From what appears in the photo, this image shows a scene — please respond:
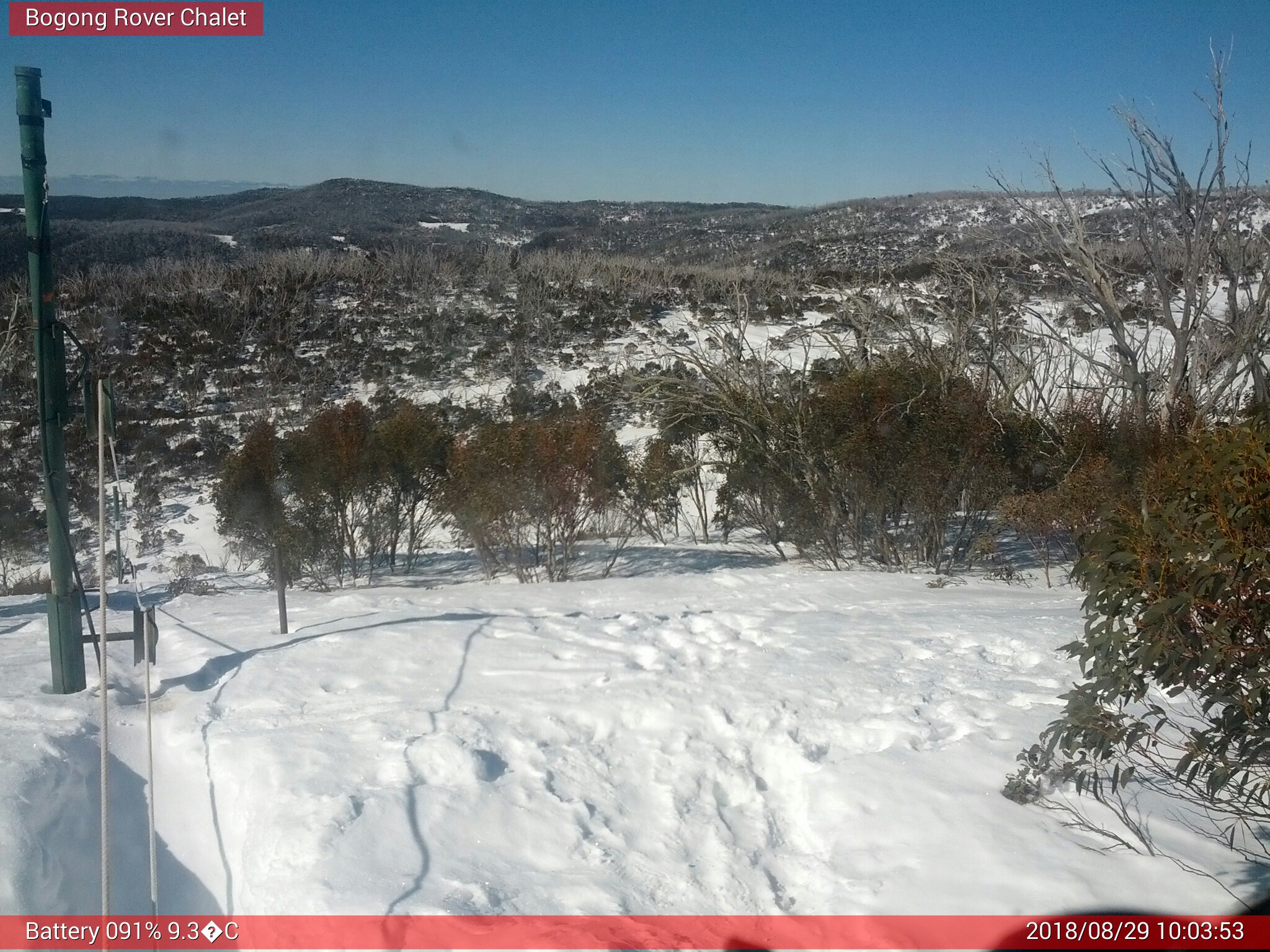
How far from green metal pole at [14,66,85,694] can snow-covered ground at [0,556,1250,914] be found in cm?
32

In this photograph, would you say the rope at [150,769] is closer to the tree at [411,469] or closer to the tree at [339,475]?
the tree at [339,475]

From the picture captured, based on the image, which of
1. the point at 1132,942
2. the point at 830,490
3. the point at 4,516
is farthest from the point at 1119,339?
the point at 4,516

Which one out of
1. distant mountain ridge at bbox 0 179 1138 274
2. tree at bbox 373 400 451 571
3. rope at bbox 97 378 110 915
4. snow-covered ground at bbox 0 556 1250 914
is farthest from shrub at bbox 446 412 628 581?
distant mountain ridge at bbox 0 179 1138 274

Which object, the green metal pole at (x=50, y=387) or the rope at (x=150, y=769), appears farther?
the green metal pole at (x=50, y=387)

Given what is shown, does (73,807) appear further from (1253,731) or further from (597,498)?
(597,498)

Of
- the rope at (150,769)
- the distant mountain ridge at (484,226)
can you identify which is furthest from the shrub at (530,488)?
the distant mountain ridge at (484,226)

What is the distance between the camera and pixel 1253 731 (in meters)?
2.57

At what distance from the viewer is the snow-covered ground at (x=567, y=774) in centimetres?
344

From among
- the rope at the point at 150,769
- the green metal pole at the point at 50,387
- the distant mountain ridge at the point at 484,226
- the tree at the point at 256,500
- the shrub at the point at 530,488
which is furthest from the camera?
the distant mountain ridge at the point at 484,226

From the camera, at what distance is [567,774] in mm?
4375

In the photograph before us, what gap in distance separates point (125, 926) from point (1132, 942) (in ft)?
11.1

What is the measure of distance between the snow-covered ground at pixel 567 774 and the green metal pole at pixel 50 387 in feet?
1.05

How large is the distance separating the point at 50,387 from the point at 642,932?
4032mm

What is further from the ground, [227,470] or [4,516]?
[227,470]
